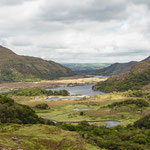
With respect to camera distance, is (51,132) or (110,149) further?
(51,132)

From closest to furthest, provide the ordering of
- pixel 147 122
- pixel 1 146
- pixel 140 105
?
pixel 1 146 → pixel 147 122 → pixel 140 105

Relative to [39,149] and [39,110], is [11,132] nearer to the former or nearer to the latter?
[39,149]

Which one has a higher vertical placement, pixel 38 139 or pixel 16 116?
pixel 16 116

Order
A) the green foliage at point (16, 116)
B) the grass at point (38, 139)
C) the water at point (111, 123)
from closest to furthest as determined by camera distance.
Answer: the grass at point (38, 139) < the green foliage at point (16, 116) < the water at point (111, 123)

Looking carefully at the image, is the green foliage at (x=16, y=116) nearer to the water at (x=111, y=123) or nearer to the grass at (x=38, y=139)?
the grass at (x=38, y=139)

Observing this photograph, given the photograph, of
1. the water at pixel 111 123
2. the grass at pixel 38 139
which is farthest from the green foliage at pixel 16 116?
the water at pixel 111 123

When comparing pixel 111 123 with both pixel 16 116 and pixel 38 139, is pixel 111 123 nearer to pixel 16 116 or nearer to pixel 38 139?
pixel 16 116

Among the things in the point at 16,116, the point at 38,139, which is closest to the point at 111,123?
the point at 16,116

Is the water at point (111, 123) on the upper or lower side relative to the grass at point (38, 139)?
lower

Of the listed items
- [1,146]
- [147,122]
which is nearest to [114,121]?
[147,122]

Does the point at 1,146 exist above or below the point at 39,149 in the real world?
above

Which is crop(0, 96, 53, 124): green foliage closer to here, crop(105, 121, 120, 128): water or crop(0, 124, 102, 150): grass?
crop(0, 124, 102, 150): grass
